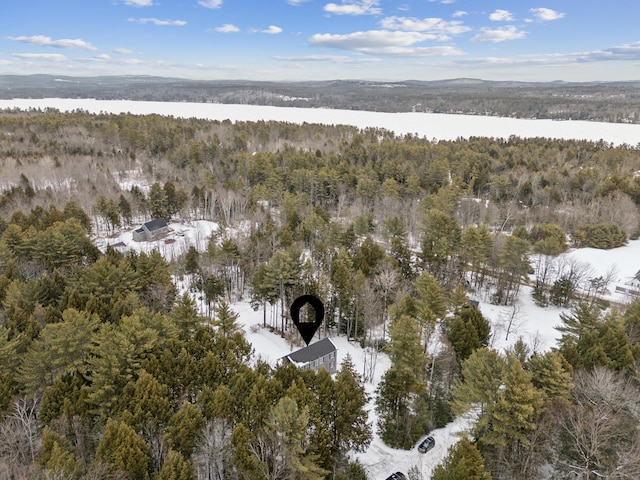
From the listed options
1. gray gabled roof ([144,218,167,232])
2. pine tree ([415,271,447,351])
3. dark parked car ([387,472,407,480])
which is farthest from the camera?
gray gabled roof ([144,218,167,232])

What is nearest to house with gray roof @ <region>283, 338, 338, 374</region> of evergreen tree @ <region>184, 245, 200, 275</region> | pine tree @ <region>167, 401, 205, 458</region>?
pine tree @ <region>167, 401, 205, 458</region>

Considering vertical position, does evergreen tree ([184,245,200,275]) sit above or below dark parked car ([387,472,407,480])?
above

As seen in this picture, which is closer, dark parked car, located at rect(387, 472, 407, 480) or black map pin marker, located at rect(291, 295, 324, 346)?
dark parked car, located at rect(387, 472, 407, 480)

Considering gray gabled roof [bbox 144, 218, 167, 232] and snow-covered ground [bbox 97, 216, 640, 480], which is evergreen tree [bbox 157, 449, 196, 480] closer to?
snow-covered ground [bbox 97, 216, 640, 480]

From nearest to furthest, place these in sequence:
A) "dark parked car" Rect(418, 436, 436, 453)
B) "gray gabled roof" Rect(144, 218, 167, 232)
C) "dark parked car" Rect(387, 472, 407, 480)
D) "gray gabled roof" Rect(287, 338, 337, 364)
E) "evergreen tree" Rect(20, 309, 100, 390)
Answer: "dark parked car" Rect(387, 472, 407, 480) → "evergreen tree" Rect(20, 309, 100, 390) → "dark parked car" Rect(418, 436, 436, 453) → "gray gabled roof" Rect(287, 338, 337, 364) → "gray gabled roof" Rect(144, 218, 167, 232)

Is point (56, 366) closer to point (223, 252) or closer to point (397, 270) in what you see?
point (223, 252)

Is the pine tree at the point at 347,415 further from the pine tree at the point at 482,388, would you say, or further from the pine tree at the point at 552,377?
the pine tree at the point at 552,377

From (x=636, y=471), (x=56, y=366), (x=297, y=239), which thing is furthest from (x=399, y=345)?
(x=297, y=239)
